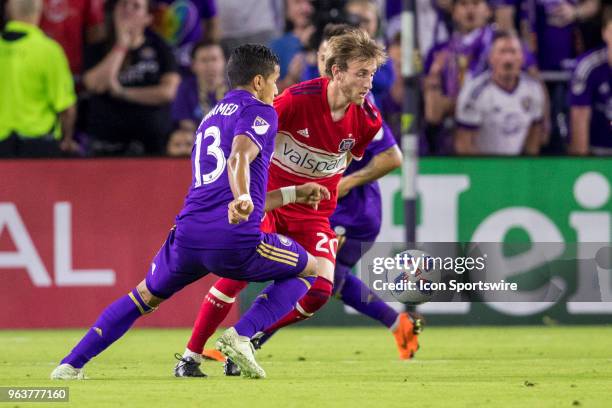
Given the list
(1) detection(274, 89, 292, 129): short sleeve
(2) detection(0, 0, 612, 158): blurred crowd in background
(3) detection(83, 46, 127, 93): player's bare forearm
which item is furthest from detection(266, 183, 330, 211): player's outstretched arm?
(3) detection(83, 46, 127, 93): player's bare forearm

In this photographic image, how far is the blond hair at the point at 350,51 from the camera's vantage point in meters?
7.73

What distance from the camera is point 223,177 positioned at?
6.91m

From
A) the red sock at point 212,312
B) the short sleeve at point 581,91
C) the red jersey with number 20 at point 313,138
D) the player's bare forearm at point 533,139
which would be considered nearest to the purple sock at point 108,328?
the red sock at point 212,312

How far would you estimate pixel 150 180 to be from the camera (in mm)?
12359

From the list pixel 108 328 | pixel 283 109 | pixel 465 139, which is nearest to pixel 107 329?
pixel 108 328

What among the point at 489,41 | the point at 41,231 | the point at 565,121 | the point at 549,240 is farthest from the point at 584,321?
the point at 41,231

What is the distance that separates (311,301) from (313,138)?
1017 mm

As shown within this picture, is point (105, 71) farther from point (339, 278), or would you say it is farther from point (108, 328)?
point (108, 328)

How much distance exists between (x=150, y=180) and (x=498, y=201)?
10.9 feet

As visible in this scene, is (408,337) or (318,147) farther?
(408,337)

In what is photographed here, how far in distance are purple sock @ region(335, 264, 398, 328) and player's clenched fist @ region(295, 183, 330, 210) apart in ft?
6.69

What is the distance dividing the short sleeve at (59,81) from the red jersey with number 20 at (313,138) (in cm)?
489

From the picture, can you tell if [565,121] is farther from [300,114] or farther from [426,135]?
[300,114]

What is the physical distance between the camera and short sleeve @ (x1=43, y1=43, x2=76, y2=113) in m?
12.4
